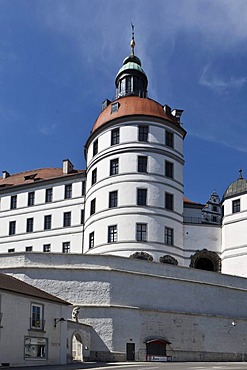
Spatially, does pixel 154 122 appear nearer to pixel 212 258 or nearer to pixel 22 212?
pixel 212 258

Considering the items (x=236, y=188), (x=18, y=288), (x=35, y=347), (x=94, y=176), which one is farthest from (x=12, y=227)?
(x=35, y=347)

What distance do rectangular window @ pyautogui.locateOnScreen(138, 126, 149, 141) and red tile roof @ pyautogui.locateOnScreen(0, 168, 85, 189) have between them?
465 inches

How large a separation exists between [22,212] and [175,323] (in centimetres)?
2581

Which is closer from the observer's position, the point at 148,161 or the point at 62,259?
the point at 62,259

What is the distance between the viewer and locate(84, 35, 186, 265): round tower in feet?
154

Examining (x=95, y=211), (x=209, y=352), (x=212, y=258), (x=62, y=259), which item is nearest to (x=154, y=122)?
(x=95, y=211)

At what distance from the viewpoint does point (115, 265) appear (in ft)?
131

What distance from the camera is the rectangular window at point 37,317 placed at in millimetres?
31516

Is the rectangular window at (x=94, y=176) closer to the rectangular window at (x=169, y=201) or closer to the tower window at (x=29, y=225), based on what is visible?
the rectangular window at (x=169, y=201)

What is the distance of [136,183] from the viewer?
1905 inches

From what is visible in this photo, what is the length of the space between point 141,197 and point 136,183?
135cm

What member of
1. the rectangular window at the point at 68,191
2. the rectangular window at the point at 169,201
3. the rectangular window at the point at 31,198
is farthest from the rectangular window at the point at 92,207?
the rectangular window at the point at 31,198

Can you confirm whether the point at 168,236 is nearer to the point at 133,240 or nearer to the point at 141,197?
the point at 133,240

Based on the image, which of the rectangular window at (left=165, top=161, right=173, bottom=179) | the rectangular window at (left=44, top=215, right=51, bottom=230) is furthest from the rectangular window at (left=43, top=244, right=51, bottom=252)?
Result: the rectangular window at (left=165, top=161, right=173, bottom=179)
